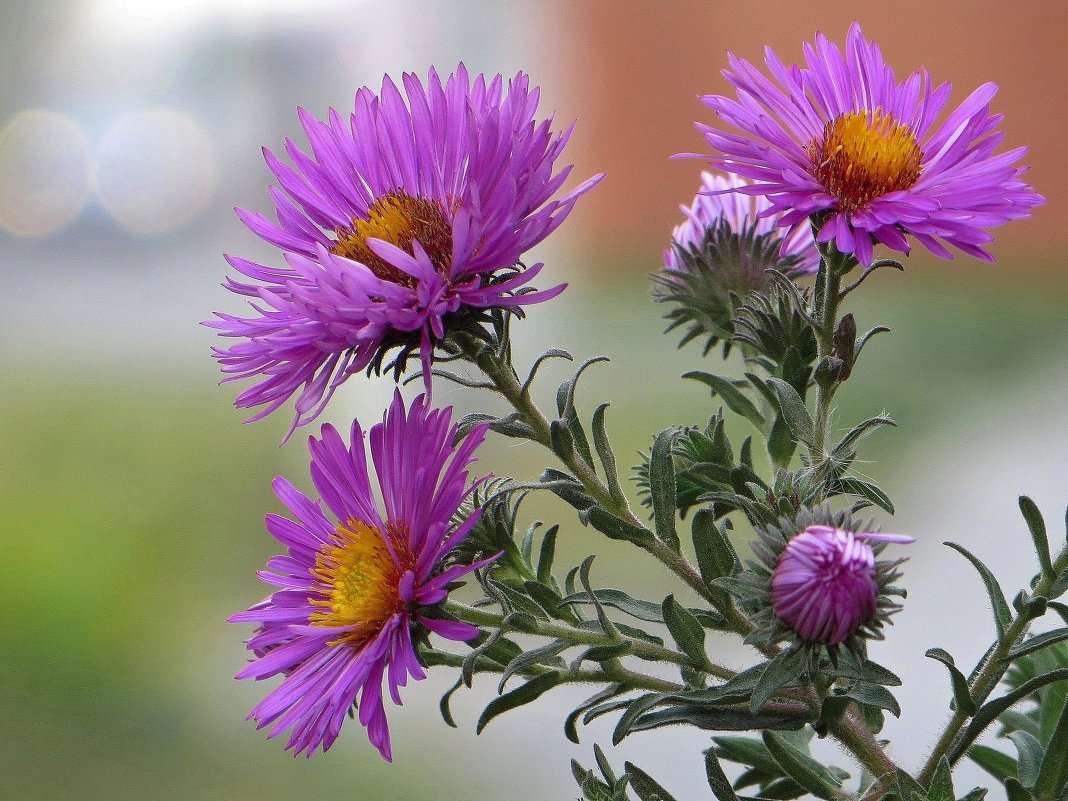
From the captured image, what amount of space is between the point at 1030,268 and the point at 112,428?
2677 millimetres

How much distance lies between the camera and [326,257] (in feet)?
1.13

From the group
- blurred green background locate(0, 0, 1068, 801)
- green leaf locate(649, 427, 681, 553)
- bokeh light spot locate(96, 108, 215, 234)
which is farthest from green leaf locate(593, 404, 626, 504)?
bokeh light spot locate(96, 108, 215, 234)

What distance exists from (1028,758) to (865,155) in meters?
0.25

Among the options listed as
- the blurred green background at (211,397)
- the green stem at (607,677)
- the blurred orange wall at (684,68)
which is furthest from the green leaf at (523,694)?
the blurred orange wall at (684,68)

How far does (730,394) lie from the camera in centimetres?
47

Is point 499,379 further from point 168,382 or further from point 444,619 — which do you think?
point 168,382

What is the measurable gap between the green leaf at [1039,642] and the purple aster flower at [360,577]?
186 millimetres

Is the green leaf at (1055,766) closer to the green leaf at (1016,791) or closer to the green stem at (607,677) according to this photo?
the green leaf at (1016,791)

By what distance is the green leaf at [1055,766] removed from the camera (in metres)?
0.41

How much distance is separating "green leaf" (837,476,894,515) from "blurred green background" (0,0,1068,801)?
3.65ft

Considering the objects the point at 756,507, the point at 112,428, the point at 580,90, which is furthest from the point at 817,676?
the point at 580,90

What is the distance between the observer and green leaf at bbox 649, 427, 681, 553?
Answer: 1.33 ft

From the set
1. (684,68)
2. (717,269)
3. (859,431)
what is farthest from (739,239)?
(684,68)

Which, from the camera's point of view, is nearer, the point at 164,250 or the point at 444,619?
the point at 444,619
